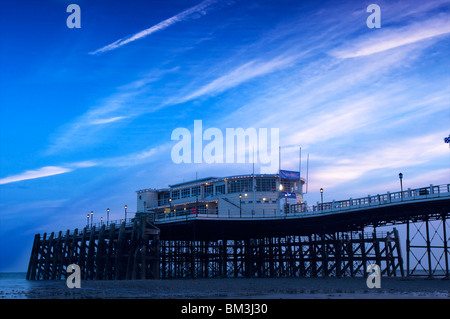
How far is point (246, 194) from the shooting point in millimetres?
70875

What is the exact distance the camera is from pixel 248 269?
68.3m

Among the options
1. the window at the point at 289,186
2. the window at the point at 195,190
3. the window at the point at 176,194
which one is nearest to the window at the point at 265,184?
the window at the point at 289,186

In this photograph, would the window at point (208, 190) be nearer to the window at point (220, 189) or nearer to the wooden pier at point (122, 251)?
the window at point (220, 189)

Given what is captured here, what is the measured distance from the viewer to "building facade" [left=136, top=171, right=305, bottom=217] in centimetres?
6994

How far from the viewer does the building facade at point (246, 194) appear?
Answer: 69.9 m

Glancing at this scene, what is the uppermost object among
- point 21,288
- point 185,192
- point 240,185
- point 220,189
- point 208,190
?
point 185,192

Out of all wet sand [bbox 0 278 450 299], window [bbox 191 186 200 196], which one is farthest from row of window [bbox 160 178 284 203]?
wet sand [bbox 0 278 450 299]

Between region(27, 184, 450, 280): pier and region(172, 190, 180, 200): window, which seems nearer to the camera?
region(27, 184, 450, 280): pier

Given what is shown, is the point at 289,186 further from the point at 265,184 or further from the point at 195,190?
the point at 195,190

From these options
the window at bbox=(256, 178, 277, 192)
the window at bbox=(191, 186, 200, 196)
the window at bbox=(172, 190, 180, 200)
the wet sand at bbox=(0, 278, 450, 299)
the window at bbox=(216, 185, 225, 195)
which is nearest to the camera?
the wet sand at bbox=(0, 278, 450, 299)

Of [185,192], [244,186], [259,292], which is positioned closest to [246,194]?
[244,186]

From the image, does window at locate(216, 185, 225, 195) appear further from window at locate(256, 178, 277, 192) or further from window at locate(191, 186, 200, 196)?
window at locate(256, 178, 277, 192)
